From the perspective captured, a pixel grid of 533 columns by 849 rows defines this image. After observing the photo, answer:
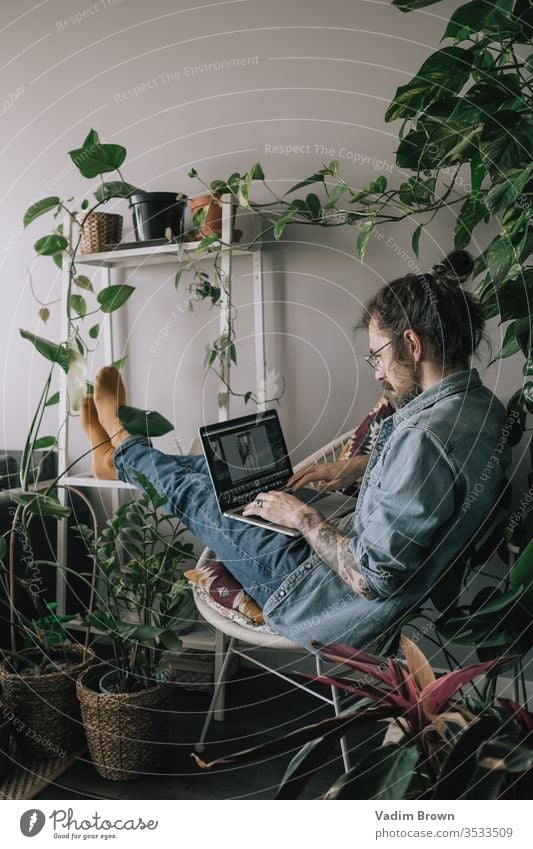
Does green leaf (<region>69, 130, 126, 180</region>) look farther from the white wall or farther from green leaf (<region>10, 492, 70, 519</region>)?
green leaf (<region>10, 492, 70, 519</region>)

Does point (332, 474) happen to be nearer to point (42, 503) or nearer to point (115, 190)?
point (42, 503)

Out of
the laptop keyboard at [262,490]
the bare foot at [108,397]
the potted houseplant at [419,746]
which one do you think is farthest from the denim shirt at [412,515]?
the bare foot at [108,397]

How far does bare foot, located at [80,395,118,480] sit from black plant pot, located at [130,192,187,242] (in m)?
0.51

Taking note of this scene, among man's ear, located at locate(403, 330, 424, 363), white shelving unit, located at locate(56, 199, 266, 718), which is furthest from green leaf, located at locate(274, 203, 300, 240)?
man's ear, located at locate(403, 330, 424, 363)

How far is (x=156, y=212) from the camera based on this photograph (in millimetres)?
2094

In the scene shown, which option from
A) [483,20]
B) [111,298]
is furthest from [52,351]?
[483,20]

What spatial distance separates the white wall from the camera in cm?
202

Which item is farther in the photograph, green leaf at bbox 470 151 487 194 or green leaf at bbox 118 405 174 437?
green leaf at bbox 118 405 174 437

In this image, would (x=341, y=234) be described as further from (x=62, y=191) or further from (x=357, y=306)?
(x=62, y=191)

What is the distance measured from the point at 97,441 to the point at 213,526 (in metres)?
0.59

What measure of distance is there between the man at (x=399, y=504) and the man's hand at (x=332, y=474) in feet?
0.54

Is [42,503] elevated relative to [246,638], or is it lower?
elevated
